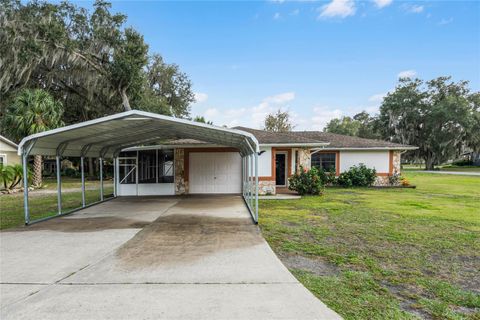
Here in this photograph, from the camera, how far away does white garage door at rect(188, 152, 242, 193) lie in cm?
1364

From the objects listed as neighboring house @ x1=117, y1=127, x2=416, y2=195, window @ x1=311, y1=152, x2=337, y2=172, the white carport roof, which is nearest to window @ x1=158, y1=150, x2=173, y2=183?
neighboring house @ x1=117, y1=127, x2=416, y2=195

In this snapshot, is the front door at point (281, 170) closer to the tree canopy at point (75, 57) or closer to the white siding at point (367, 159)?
the white siding at point (367, 159)

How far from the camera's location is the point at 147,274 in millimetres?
4031

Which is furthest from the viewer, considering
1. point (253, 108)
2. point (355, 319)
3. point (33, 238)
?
point (253, 108)

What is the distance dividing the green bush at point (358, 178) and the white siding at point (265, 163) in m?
5.85

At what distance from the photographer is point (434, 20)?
14570 millimetres

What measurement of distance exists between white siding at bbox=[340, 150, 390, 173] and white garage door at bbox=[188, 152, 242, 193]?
745cm

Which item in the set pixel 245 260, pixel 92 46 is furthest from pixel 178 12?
pixel 245 260

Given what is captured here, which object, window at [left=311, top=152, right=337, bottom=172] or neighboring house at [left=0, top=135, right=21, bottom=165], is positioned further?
window at [left=311, top=152, right=337, bottom=172]

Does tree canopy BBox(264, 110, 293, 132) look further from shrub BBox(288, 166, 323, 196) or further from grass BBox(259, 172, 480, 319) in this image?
grass BBox(259, 172, 480, 319)

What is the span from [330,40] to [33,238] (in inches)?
693

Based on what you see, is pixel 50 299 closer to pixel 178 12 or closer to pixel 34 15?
pixel 178 12

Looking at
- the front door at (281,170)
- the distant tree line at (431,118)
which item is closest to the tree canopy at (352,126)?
the distant tree line at (431,118)

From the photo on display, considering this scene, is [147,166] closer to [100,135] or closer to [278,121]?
[100,135]
